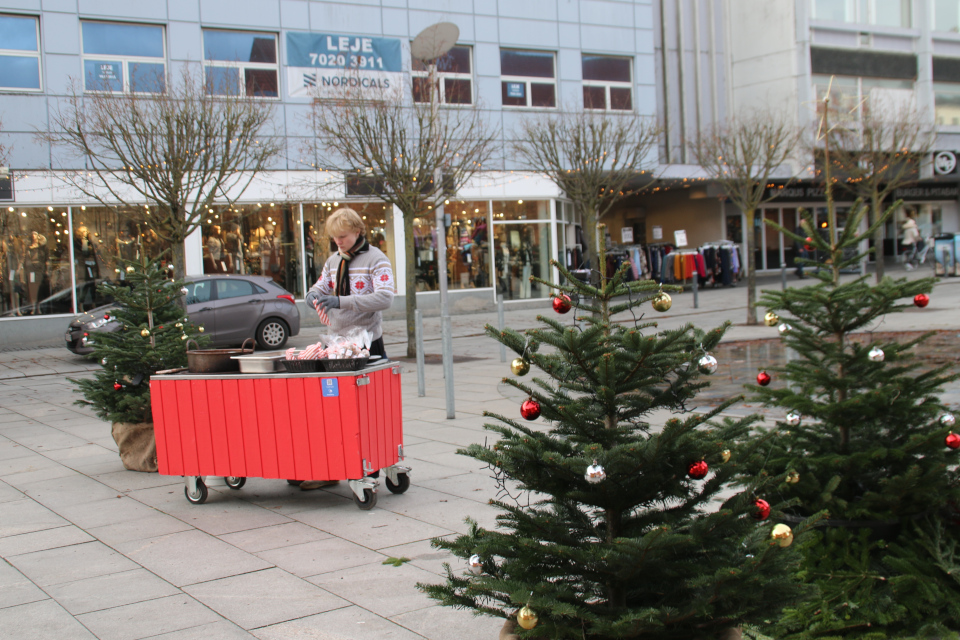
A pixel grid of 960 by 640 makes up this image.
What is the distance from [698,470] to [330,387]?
330 centimetres

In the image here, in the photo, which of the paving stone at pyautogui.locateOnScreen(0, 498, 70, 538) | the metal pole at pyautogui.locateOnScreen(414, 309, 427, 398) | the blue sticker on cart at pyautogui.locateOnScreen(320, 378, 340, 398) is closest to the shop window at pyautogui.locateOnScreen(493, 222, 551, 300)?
the metal pole at pyautogui.locateOnScreen(414, 309, 427, 398)

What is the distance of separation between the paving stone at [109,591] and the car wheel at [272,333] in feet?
40.7

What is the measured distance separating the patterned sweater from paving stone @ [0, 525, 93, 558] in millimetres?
2096

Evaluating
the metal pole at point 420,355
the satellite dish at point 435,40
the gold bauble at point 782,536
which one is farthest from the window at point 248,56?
the gold bauble at point 782,536

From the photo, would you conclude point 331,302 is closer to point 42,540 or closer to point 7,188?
point 42,540

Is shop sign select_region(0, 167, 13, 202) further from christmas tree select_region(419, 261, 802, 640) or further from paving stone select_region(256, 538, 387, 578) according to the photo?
christmas tree select_region(419, 261, 802, 640)

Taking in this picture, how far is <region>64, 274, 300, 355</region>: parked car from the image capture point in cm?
1584

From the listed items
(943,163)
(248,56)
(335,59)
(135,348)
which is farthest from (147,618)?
(943,163)

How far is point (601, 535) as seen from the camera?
2.72 meters

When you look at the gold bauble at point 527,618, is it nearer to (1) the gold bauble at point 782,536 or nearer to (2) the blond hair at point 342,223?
(1) the gold bauble at point 782,536

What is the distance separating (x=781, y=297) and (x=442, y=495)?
268cm

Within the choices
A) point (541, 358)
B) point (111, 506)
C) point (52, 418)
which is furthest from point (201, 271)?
point (541, 358)

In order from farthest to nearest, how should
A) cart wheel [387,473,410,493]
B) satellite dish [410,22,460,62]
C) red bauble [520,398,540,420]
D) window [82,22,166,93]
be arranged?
window [82,22,166,93] → satellite dish [410,22,460,62] → cart wheel [387,473,410,493] → red bauble [520,398,540,420]

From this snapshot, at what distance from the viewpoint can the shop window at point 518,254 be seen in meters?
25.0
